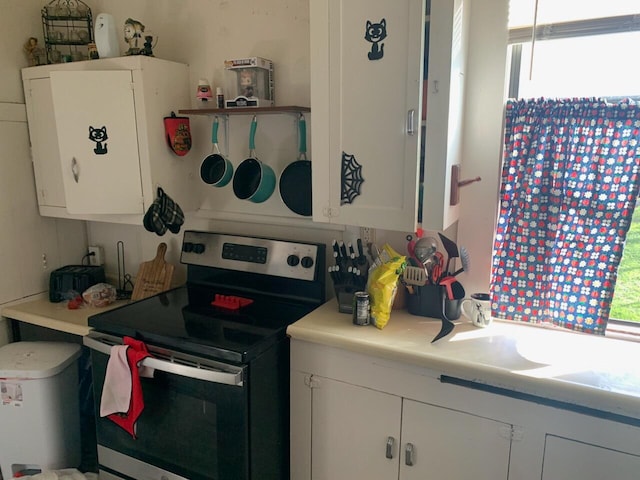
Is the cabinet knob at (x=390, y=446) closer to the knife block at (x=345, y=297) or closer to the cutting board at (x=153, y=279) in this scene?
the knife block at (x=345, y=297)

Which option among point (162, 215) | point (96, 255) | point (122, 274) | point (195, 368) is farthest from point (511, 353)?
point (96, 255)

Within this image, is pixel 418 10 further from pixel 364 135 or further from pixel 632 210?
pixel 632 210

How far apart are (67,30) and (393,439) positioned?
2409 millimetres

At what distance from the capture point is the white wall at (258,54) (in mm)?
1723

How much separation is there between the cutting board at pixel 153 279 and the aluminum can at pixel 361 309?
103 cm

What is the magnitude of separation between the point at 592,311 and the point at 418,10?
1121 millimetres

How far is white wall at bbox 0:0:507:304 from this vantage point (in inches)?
67.8

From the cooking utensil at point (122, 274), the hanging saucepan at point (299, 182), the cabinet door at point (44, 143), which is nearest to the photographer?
the hanging saucepan at point (299, 182)

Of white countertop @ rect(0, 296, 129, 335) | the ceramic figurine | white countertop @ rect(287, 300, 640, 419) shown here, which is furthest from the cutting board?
white countertop @ rect(287, 300, 640, 419)

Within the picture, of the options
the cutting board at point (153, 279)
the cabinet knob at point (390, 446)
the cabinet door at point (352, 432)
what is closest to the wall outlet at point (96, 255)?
the cutting board at point (153, 279)

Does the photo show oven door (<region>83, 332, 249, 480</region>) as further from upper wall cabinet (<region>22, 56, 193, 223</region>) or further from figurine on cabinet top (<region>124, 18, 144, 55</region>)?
figurine on cabinet top (<region>124, 18, 144, 55</region>)

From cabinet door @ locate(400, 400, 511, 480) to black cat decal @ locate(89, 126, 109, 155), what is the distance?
1.59 meters

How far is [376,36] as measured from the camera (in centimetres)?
154

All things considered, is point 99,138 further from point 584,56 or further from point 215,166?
point 584,56
